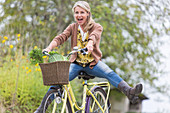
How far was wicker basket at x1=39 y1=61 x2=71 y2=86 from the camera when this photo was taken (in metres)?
2.97

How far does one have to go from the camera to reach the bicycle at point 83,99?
10.7 feet

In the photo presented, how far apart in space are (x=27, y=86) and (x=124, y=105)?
5829 mm

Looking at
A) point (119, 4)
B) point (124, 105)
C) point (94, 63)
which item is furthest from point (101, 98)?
point (124, 105)

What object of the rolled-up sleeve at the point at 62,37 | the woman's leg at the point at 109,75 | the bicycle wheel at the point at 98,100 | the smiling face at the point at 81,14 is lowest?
the bicycle wheel at the point at 98,100

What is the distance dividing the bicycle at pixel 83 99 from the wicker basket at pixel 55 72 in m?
0.21

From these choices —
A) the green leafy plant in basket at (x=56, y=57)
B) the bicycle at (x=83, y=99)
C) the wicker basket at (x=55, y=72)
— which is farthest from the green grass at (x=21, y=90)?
the wicker basket at (x=55, y=72)

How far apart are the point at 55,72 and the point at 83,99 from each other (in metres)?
1.01

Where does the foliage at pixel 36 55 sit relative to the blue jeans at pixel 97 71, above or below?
above

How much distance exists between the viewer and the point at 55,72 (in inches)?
117

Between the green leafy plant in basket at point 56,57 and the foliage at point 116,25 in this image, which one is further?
the foliage at point 116,25

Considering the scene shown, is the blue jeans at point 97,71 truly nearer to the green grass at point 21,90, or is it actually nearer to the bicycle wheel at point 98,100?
the bicycle wheel at point 98,100

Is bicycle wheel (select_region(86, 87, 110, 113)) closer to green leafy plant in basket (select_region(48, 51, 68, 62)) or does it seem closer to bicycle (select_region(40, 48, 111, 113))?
bicycle (select_region(40, 48, 111, 113))

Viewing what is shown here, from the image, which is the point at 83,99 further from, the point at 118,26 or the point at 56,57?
the point at 118,26

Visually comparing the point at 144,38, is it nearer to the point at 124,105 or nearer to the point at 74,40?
the point at 124,105
